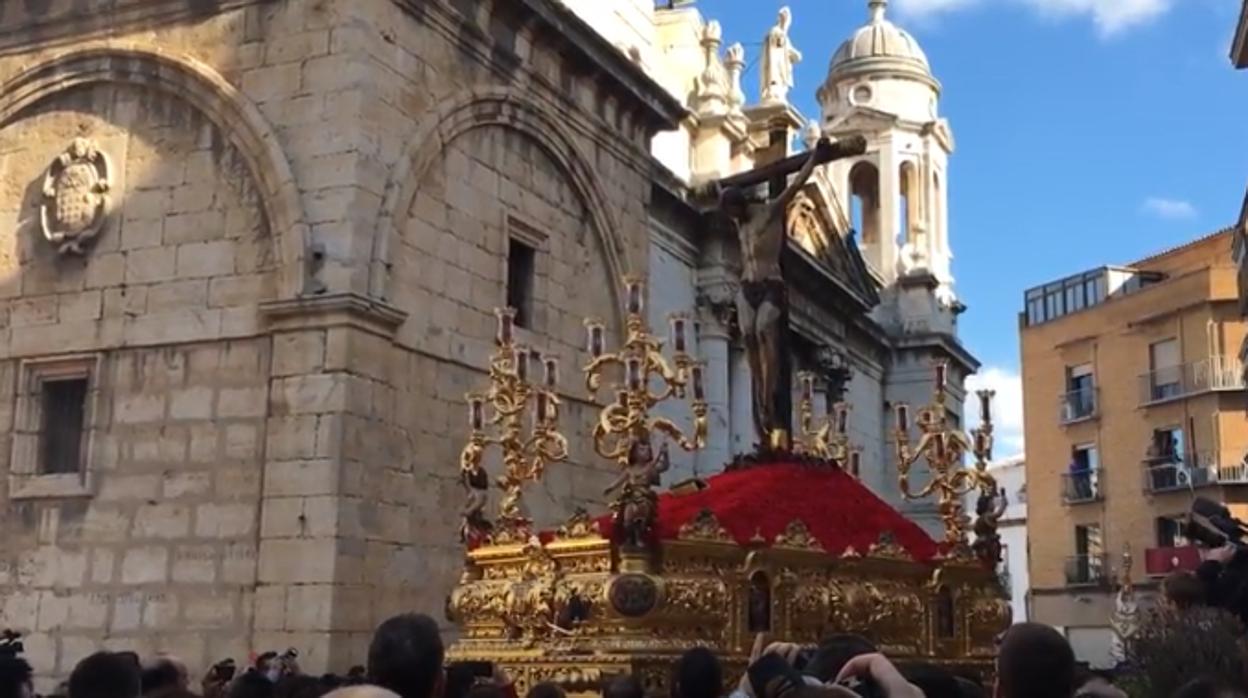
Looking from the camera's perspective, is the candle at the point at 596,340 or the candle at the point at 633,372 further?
the candle at the point at 596,340

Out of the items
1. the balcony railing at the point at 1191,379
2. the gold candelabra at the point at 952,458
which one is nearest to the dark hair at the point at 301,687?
the gold candelabra at the point at 952,458

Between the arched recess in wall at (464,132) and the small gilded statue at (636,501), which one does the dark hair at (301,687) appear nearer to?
the small gilded statue at (636,501)

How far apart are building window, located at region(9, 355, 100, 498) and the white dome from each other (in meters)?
24.7

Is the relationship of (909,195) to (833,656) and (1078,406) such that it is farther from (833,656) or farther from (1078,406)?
(833,656)

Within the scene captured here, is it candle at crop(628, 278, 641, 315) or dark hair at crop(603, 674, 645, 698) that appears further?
candle at crop(628, 278, 641, 315)

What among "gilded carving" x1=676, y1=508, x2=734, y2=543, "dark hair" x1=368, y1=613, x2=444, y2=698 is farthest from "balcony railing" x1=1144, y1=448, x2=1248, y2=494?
"dark hair" x1=368, y1=613, x2=444, y2=698

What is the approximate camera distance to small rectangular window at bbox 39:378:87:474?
1283 cm

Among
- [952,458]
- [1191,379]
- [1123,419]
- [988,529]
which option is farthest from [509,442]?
[1123,419]

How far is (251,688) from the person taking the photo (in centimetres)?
543

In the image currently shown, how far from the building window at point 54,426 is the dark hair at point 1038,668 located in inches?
416

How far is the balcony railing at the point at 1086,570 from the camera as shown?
3519 centimetres

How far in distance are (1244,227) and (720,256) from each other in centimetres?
857

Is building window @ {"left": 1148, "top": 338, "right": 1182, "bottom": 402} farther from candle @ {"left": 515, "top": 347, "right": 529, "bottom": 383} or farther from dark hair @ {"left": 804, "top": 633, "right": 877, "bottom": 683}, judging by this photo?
dark hair @ {"left": 804, "top": 633, "right": 877, "bottom": 683}

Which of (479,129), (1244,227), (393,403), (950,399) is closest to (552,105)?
(479,129)
